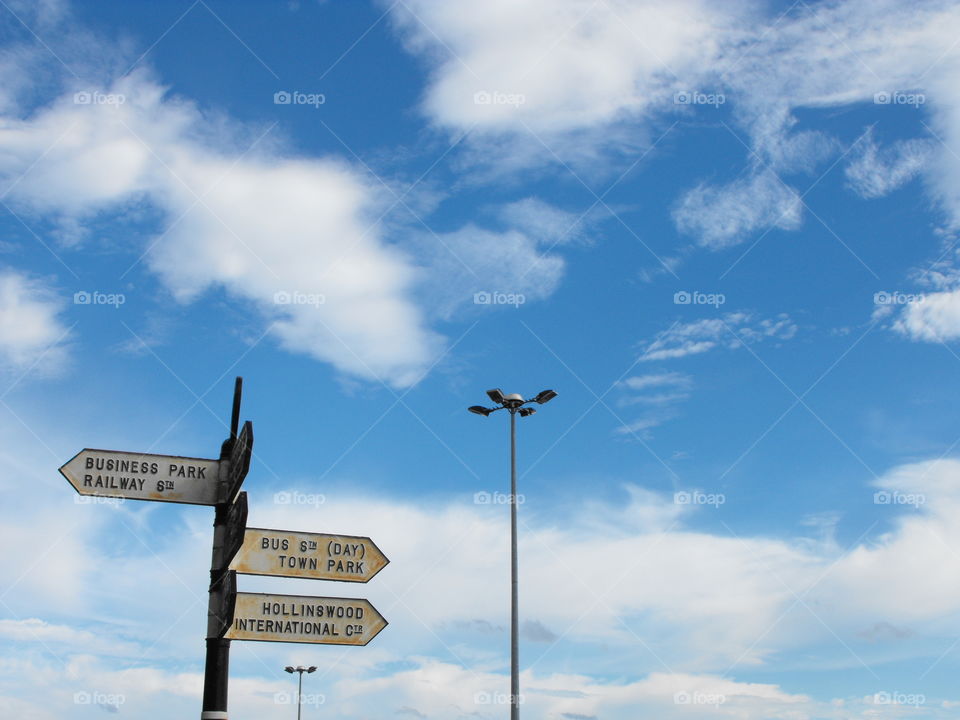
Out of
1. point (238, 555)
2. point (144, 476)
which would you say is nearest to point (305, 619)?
point (238, 555)

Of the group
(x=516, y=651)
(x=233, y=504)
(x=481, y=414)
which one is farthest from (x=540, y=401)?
(x=233, y=504)

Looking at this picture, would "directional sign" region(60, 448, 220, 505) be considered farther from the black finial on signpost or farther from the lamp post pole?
the lamp post pole

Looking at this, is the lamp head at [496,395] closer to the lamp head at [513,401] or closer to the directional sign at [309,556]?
the lamp head at [513,401]

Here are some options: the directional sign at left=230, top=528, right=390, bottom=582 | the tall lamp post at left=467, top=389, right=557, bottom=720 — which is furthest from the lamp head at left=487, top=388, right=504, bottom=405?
the directional sign at left=230, top=528, right=390, bottom=582

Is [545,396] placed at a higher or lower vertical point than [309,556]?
higher

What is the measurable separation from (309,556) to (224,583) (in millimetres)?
1151

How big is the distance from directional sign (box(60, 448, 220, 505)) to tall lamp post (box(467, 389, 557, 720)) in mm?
11654

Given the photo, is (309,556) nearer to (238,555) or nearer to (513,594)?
(238,555)

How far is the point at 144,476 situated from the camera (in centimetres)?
770

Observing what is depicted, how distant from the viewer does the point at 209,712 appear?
704cm

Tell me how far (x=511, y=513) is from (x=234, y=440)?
1236cm

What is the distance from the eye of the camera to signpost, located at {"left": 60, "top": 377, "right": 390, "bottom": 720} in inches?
280

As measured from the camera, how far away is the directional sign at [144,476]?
763cm

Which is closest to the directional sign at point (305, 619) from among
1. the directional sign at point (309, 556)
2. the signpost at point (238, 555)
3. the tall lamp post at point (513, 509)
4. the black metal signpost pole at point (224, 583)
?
the signpost at point (238, 555)
